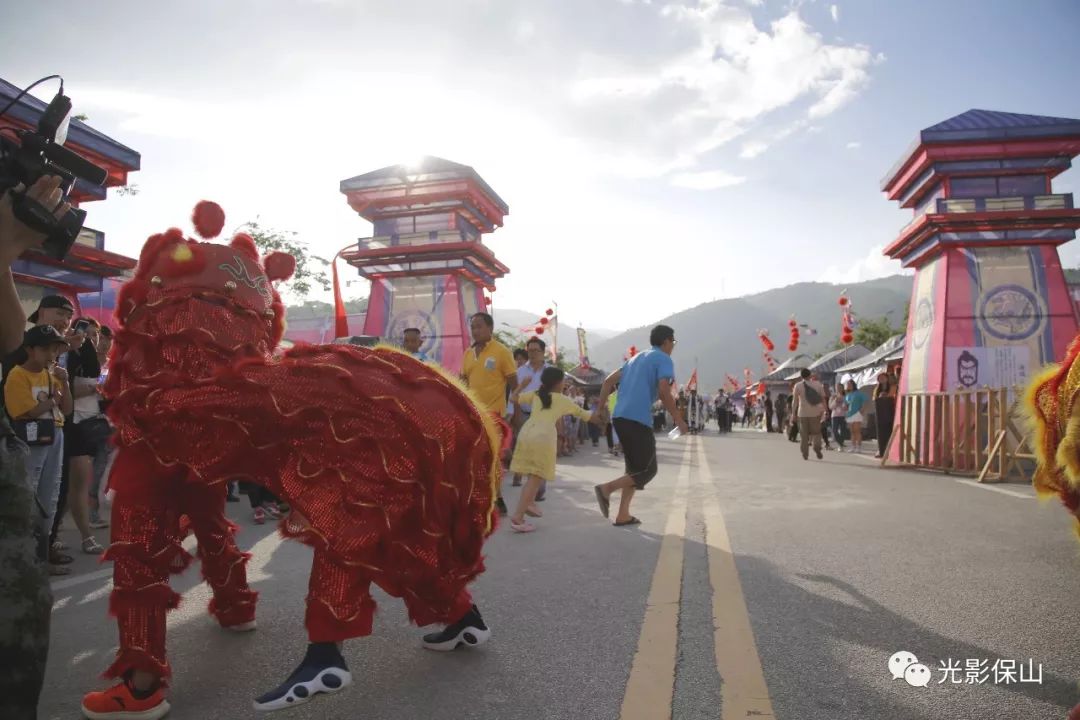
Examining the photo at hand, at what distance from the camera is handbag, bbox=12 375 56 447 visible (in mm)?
4508

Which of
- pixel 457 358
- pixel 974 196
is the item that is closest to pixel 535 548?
pixel 974 196

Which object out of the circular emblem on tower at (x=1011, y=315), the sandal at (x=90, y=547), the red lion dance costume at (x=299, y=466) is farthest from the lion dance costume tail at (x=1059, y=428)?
the circular emblem on tower at (x=1011, y=315)

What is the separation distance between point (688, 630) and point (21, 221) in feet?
9.44

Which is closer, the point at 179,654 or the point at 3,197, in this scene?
the point at 3,197

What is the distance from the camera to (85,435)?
18.2ft

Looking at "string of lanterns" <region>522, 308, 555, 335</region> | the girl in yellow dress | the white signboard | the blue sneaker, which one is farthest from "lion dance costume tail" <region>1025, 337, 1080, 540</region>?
"string of lanterns" <region>522, 308, 555, 335</region>

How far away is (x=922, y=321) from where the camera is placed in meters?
13.3

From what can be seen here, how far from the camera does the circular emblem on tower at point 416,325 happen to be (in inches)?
742

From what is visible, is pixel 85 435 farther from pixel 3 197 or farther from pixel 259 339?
pixel 3 197

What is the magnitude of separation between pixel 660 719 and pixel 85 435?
16.9 ft

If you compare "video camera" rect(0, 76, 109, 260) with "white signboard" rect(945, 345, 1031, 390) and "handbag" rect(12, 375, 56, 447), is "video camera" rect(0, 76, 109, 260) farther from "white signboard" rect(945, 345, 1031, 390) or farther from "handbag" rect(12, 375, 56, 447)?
"white signboard" rect(945, 345, 1031, 390)

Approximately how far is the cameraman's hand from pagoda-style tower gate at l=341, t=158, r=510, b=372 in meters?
16.8
